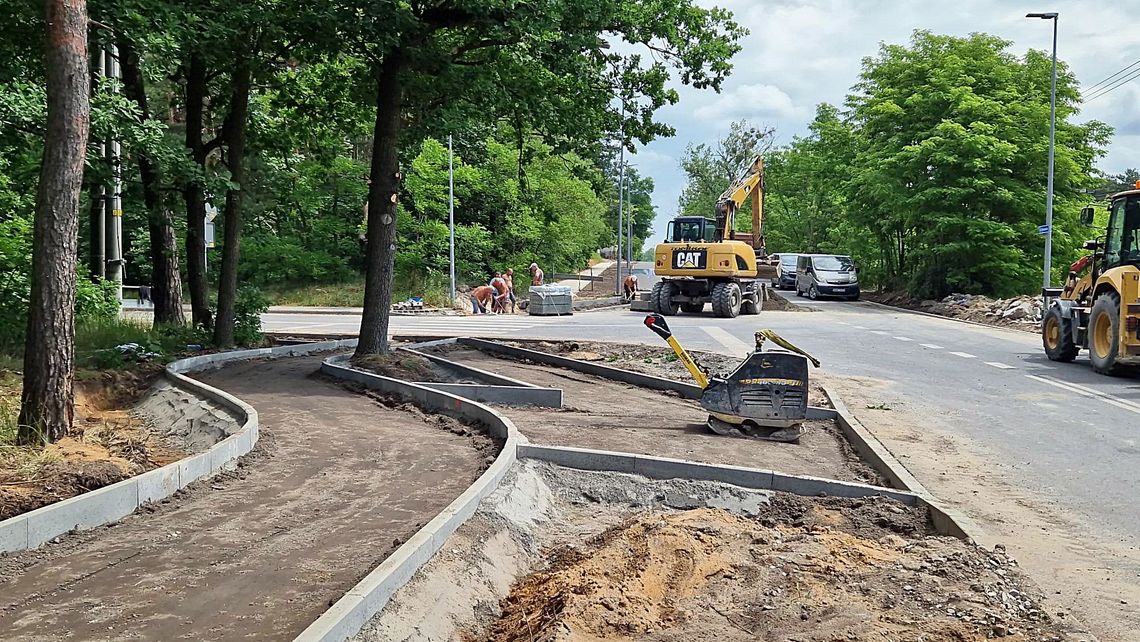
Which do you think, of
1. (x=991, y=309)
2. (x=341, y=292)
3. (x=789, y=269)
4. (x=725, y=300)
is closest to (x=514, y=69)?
(x=725, y=300)

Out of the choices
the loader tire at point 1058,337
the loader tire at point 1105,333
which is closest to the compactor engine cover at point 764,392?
the loader tire at point 1105,333

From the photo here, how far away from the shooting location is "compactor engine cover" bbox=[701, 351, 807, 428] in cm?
965

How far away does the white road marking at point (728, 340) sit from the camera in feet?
59.0

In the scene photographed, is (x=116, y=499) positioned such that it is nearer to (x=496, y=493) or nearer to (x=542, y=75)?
(x=496, y=493)

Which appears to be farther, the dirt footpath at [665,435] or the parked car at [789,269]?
the parked car at [789,269]

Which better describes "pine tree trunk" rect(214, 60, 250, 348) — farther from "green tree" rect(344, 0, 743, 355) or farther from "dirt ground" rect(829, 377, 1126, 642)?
"dirt ground" rect(829, 377, 1126, 642)

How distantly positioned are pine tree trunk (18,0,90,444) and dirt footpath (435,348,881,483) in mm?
4240

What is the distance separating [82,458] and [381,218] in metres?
7.32

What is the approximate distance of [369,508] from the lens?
6414mm

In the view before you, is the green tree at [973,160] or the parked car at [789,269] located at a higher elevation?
the green tree at [973,160]

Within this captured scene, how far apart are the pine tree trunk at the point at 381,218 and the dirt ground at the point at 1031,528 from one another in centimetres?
730

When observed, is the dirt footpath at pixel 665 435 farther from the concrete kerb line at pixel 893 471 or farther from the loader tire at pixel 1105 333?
the loader tire at pixel 1105 333

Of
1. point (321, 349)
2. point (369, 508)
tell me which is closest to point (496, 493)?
point (369, 508)

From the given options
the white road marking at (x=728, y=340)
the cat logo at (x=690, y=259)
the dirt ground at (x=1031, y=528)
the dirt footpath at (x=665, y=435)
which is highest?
the cat logo at (x=690, y=259)
